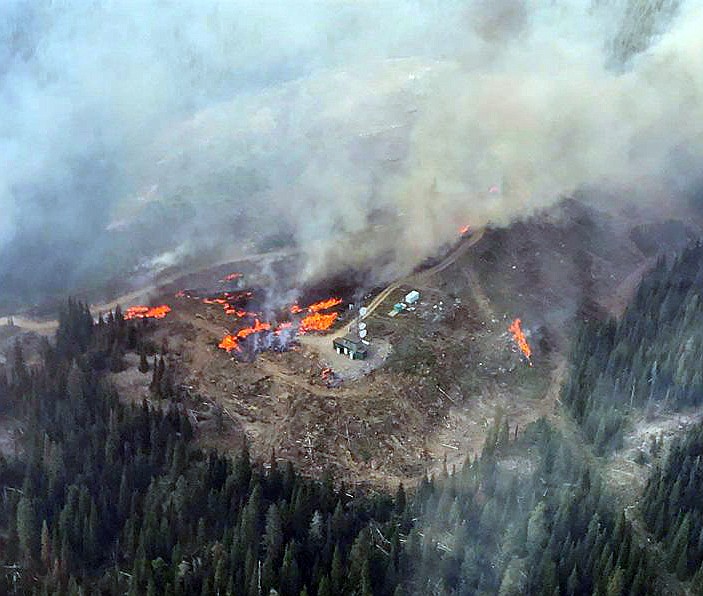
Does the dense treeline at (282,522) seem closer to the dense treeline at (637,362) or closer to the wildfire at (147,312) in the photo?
the dense treeline at (637,362)

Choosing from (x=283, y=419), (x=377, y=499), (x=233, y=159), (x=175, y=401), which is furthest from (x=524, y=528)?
(x=233, y=159)

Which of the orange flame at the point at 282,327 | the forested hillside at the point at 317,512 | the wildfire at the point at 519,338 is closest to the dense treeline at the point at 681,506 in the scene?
the forested hillside at the point at 317,512

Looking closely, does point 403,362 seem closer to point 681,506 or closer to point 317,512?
point 317,512

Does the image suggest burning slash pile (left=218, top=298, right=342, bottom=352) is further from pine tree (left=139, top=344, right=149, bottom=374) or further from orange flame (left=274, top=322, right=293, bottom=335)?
pine tree (left=139, top=344, right=149, bottom=374)

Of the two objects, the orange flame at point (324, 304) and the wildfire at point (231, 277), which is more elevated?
the wildfire at point (231, 277)

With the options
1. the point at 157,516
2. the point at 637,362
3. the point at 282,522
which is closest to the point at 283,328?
the point at 282,522

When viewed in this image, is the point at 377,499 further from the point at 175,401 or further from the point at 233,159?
the point at 233,159
